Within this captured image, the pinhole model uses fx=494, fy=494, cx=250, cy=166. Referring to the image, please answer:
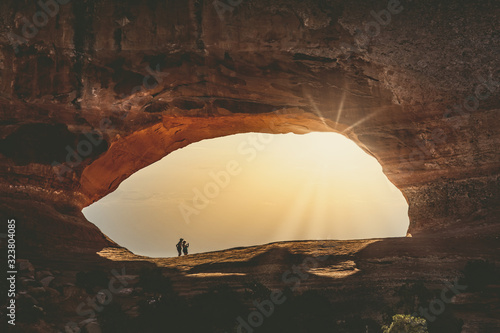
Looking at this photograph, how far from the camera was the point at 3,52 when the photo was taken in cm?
2783

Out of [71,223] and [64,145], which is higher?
[64,145]

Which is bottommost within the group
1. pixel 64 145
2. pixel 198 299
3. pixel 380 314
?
pixel 380 314

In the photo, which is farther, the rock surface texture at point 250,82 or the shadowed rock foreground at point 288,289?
the rock surface texture at point 250,82

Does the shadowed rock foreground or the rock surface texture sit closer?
the shadowed rock foreground

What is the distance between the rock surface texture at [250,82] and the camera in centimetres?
2622

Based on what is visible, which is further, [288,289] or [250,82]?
[250,82]

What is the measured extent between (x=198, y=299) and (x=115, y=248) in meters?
9.87

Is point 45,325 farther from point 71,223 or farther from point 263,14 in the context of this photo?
point 263,14

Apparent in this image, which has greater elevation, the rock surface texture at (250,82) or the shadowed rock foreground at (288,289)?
the rock surface texture at (250,82)

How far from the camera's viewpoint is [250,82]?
2920cm

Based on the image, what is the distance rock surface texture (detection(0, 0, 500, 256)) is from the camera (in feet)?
86.0

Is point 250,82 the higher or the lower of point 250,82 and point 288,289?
the higher

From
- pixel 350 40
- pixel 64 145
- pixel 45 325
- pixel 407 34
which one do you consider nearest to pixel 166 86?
pixel 64 145

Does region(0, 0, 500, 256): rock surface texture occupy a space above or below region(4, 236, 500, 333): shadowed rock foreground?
above
